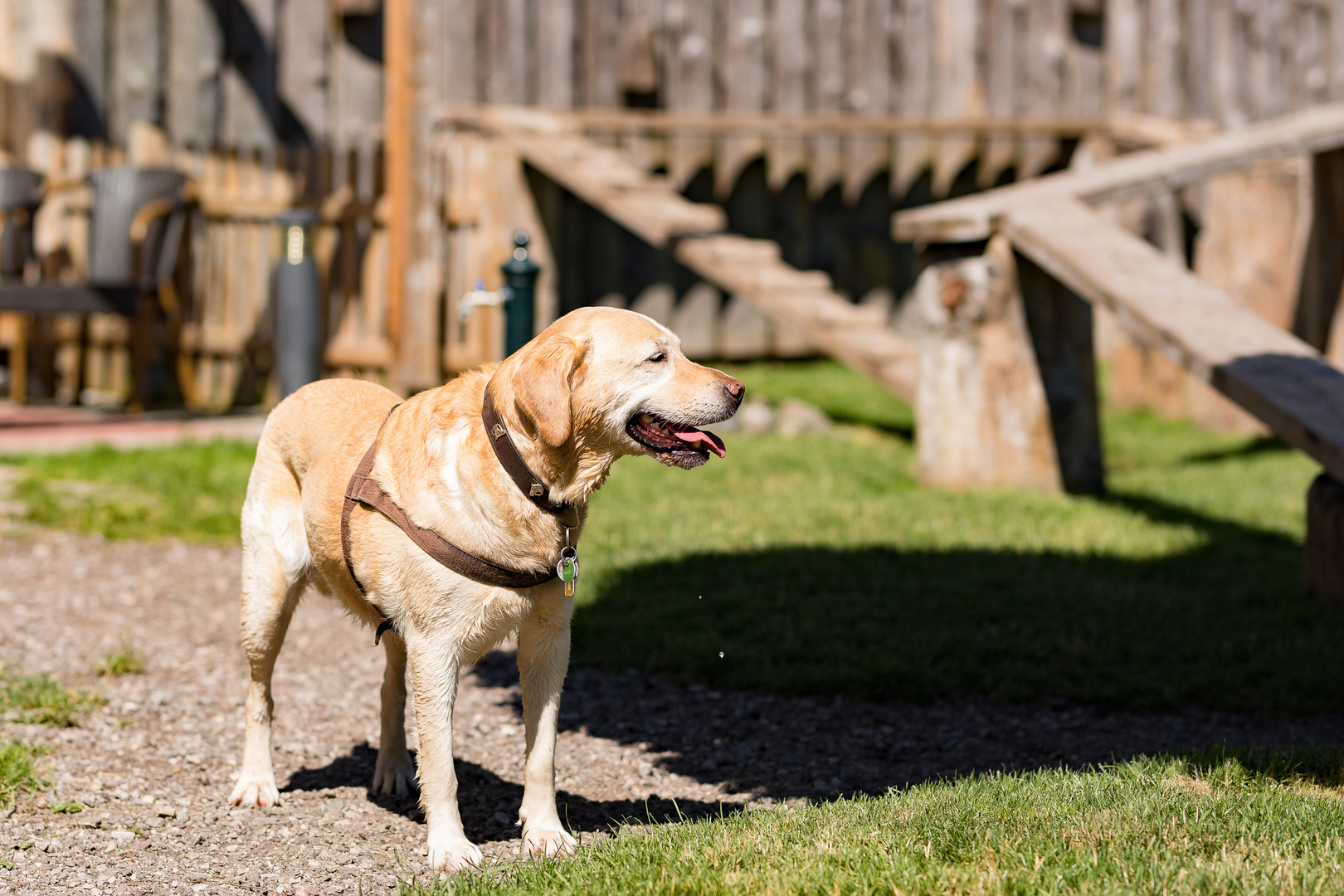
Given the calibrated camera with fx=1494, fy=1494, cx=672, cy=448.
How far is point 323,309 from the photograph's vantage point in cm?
1085

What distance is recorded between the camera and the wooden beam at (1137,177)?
306 inches

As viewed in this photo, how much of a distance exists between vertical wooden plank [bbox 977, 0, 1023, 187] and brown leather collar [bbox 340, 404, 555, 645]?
9.59m

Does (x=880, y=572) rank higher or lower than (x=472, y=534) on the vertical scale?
lower

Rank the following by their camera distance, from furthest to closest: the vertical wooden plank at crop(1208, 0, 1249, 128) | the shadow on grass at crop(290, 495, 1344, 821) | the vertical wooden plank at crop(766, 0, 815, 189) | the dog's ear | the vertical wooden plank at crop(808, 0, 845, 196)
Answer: the vertical wooden plank at crop(1208, 0, 1249, 128) → the vertical wooden plank at crop(808, 0, 845, 196) → the vertical wooden plank at crop(766, 0, 815, 189) → the shadow on grass at crop(290, 495, 1344, 821) → the dog's ear

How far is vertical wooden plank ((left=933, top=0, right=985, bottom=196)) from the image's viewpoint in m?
12.1

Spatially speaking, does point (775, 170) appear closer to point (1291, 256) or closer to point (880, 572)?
point (1291, 256)

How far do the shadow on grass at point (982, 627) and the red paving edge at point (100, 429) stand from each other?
14.0 feet

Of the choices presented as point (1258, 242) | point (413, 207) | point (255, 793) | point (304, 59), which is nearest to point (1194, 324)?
point (1258, 242)

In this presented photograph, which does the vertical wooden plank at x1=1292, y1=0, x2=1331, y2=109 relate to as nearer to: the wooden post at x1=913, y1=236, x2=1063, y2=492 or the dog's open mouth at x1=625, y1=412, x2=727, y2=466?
the wooden post at x1=913, y1=236, x2=1063, y2=492

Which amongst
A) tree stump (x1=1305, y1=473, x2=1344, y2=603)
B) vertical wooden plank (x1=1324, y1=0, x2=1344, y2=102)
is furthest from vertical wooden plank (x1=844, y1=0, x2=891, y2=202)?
tree stump (x1=1305, y1=473, x2=1344, y2=603)

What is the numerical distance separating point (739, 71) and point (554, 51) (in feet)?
5.15

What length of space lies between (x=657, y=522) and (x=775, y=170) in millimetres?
5339

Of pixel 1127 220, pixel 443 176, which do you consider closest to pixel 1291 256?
pixel 1127 220

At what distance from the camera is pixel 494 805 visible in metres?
4.22
